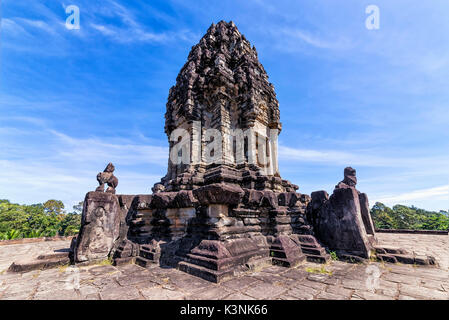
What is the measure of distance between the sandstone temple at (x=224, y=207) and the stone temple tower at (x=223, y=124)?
4 cm

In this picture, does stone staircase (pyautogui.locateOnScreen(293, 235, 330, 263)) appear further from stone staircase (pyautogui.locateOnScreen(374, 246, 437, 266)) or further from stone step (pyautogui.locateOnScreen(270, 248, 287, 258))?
stone staircase (pyautogui.locateOnScreen(374, 246, 437, 266))

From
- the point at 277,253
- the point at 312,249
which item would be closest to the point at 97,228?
the point at 277,253

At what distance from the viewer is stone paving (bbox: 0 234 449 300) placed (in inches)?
99.7

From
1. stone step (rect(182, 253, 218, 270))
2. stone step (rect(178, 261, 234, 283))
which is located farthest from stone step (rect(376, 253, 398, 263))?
stone step (rect(182, 253, 218, 270))

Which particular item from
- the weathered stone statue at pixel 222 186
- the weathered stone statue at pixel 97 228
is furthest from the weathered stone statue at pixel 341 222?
the weathered stone statue at pixel 97 228

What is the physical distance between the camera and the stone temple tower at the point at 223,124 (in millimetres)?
6613

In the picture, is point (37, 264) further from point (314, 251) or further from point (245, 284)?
point (314, 251)

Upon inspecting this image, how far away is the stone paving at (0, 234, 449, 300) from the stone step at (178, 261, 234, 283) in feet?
0.29

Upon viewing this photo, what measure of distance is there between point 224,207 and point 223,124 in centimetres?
367

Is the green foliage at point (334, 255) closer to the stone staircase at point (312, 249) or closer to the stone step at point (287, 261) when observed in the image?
the stone staircase at point (312, 249)

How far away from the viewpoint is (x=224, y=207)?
4.20 m
